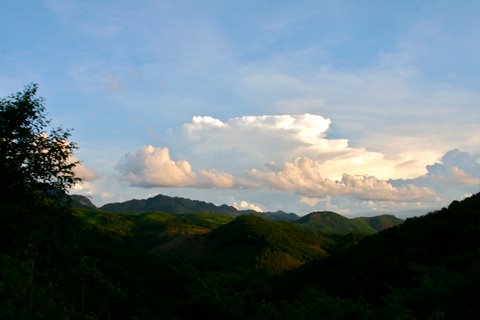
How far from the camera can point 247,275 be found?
3938 centimetres

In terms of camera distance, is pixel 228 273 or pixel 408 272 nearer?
pixel 228 273

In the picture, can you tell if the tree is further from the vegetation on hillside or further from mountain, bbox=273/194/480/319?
mountain, bbox=273/194/480/319

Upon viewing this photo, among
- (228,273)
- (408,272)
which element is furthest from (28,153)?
(408,272)

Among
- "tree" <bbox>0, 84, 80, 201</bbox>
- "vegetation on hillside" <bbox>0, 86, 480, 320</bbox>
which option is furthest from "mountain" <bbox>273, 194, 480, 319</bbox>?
"tree" <bbox>0, 84, 80, 201</bbox>

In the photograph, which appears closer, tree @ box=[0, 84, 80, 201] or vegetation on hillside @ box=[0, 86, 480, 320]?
vegetation on hillside @ box=[0, 86, 480, 320]

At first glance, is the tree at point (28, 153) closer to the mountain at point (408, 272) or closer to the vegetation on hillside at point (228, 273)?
the vegetation on hillside at point (228, 273)

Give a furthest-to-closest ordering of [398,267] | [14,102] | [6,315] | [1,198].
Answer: [398,267] → [14,102] → [1,198] → [6,315]

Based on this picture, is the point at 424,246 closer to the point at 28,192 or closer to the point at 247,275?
the point at 247,275

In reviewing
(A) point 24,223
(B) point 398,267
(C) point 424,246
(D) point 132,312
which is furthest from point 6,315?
(D) point 132,312

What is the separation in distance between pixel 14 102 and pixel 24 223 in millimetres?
12044

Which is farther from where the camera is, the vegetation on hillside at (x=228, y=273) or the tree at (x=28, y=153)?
the tree at (x=28, y=153)

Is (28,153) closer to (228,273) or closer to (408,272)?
(228,273)

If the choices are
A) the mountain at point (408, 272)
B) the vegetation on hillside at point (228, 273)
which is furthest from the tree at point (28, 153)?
the mountain at point (408, 272)

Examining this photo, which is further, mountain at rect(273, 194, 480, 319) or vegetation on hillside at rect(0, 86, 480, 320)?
mountain at rect(273, 194, 480, 319)
